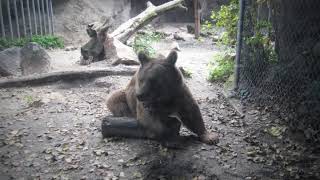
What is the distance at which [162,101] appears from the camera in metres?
4.61

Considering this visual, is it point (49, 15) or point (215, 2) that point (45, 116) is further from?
point (215, 2)

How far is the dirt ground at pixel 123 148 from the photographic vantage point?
4.34 m

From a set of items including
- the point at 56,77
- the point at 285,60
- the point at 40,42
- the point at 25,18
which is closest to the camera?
the point at 285,60

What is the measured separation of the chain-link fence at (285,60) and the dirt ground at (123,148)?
0.99 ft

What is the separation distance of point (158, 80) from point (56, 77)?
3.70 metres

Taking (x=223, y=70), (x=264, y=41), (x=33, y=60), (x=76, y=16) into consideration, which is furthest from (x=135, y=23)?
(x=264, y=41)

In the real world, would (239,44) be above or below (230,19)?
below

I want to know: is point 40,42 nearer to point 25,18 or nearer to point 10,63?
point 25,18

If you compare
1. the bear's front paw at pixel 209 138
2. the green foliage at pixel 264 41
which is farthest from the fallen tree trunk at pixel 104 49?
the bear's front paw at pixel 209 138

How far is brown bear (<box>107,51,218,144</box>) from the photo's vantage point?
4465mm

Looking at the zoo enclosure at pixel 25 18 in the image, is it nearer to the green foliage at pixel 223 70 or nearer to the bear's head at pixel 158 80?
the green foliage at pixel 223 70

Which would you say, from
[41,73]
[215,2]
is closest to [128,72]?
[41,73]

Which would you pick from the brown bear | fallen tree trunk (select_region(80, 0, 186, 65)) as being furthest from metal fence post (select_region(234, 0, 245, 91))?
fallen tree trunk (select_region(80, 0, 186, 65))

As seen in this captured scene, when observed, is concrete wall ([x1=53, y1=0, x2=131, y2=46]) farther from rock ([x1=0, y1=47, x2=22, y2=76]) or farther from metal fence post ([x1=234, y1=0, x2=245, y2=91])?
metal fence post ([x1=234, y1=0, x2=245, y2=91])
